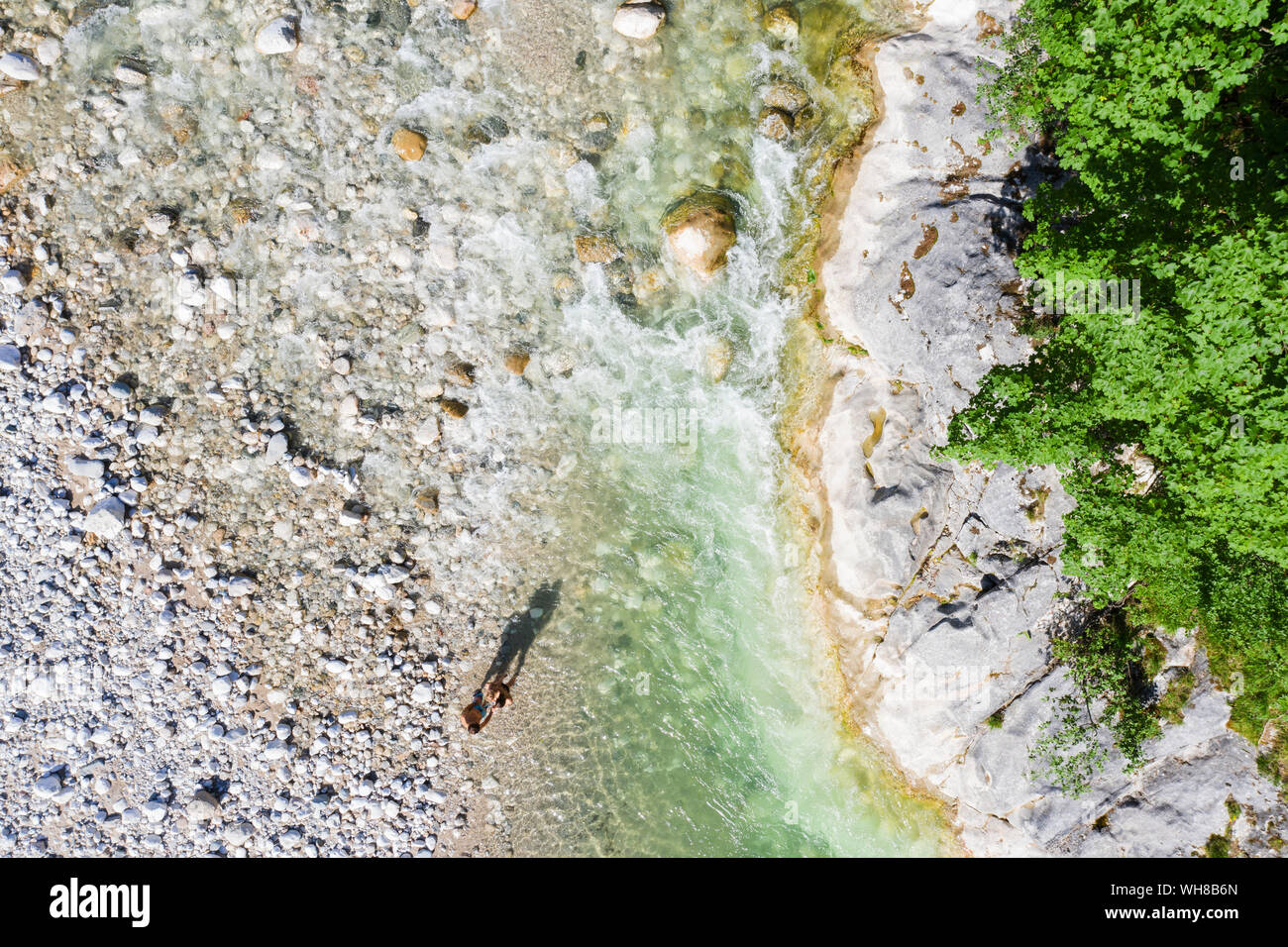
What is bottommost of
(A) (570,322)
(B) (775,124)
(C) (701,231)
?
(A) (570,322)

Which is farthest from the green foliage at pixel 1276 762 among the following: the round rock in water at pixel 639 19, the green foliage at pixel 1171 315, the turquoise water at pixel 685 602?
the round rock in water at pixel 639 19

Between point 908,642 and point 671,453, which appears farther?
point 671,453

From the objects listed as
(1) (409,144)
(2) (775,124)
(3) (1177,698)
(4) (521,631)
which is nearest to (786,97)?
(2) (775,124)

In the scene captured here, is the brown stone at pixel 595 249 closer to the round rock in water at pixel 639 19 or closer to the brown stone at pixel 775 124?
the brown stone at pixel 775 124

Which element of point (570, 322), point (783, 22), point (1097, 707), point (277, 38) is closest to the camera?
point (1097, 707)

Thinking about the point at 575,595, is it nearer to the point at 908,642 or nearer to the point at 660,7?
the point at 908,642

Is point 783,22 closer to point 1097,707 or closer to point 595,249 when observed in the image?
point 595,249
